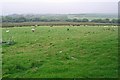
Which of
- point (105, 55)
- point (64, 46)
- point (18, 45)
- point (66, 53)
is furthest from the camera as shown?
point (18, 45)

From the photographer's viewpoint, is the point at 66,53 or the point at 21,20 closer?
the point at 66,53

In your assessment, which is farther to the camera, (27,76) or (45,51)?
(45,51)

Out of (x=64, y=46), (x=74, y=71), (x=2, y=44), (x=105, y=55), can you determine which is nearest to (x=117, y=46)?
(x=105, y=55)

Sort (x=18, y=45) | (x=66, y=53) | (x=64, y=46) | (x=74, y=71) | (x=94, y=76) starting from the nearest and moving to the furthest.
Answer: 1. (x=94, y=76)
2. (x=74, y=71)
3. (x=66, y=53)
4. (x=64, y=46)
5. (x=18, y=45)

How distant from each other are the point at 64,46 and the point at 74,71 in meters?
9.23

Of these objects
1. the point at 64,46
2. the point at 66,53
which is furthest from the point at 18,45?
the point at 66,53

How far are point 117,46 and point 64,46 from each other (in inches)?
213

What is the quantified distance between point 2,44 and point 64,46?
7522 mm

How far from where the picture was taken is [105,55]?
2264 cm

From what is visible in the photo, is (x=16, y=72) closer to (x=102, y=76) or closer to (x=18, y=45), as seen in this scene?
(x=102, y=76)

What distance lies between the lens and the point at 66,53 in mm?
24438

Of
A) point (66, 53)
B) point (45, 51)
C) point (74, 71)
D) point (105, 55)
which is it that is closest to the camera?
point (74, 71)

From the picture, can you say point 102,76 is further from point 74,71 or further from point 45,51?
point 45,51

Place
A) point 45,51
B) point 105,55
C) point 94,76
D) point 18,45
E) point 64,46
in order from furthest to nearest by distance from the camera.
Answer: point 18,45 < point 64,46 < point 45,51 < point 105,55 < point 94,76
